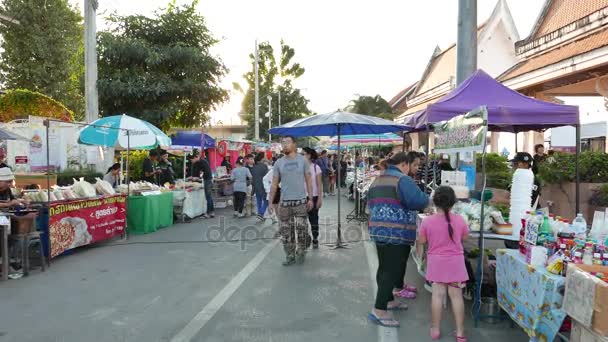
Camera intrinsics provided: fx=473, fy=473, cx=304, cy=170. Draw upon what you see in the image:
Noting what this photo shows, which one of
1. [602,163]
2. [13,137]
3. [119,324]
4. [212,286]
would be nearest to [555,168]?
[602,163]

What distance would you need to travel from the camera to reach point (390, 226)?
461cm

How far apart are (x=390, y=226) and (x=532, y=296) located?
4.46 feet

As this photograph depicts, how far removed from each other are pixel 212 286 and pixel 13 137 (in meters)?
6.20

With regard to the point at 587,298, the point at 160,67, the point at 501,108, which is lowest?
the point at 587,298

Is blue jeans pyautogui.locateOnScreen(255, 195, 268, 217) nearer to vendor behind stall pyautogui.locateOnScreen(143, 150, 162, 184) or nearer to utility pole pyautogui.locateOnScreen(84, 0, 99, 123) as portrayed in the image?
vendor behind stall pyautogui.locateOnScreen(143, 150, 162, 184)

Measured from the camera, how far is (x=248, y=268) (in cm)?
706

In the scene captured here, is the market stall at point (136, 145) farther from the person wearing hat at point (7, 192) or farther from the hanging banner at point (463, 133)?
the hanging banner at point (463, 133)

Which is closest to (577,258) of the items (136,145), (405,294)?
(405,294)

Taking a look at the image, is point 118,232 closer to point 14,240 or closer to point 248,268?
point 14,240

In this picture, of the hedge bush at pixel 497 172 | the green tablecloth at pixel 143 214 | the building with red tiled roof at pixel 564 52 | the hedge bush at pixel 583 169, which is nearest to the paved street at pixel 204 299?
the green tablecloth at pixel 143 214

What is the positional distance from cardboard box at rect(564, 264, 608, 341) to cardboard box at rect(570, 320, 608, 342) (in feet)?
0.13

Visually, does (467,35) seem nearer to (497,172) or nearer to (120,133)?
(497,172)

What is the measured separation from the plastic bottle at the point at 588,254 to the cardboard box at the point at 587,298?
21 centimetres

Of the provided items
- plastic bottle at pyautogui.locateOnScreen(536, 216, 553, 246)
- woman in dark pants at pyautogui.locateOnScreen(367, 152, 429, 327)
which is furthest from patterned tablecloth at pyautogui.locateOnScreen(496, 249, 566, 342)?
woman in dark pants at pyautogui.locateOnScreen(367, 152, 429, 327)
